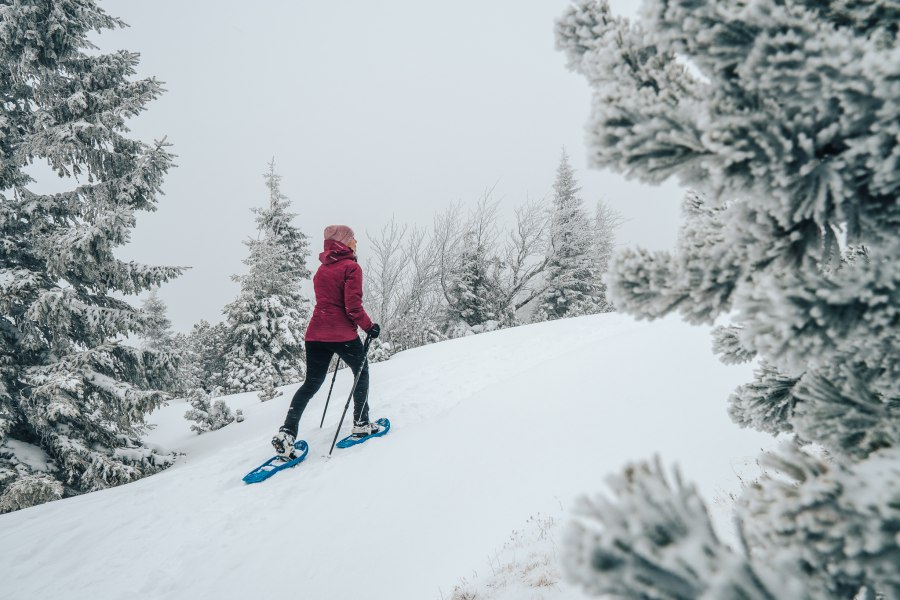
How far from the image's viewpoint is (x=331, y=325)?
5.14m

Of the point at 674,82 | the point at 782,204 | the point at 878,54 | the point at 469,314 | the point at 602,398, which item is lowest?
the point at 469,314

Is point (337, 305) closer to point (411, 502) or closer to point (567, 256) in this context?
point (411, 502)

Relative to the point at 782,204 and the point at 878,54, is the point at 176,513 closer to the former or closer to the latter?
the point at 782,204

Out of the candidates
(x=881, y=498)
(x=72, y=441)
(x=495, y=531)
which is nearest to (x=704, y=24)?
(x=881, y=498)

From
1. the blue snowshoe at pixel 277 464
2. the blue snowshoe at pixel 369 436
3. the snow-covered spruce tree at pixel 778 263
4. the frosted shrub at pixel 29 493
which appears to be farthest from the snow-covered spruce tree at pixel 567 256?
the snow-covered spruce tree at pixel 778 263

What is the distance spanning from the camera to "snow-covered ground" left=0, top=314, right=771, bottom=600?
309 cm

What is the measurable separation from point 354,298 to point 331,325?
1.54 feet

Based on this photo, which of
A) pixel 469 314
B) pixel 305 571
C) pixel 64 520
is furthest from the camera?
pixel 469 314

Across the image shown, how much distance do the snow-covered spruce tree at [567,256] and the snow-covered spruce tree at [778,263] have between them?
22893 mm

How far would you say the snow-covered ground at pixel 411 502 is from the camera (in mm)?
3088

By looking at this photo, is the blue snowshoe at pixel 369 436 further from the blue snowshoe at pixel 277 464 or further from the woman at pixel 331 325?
the woman at pixel 331 325

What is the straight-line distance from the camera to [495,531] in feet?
11.0

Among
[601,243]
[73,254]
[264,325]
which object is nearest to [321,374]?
[73,254]

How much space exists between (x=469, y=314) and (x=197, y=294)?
439 feet
